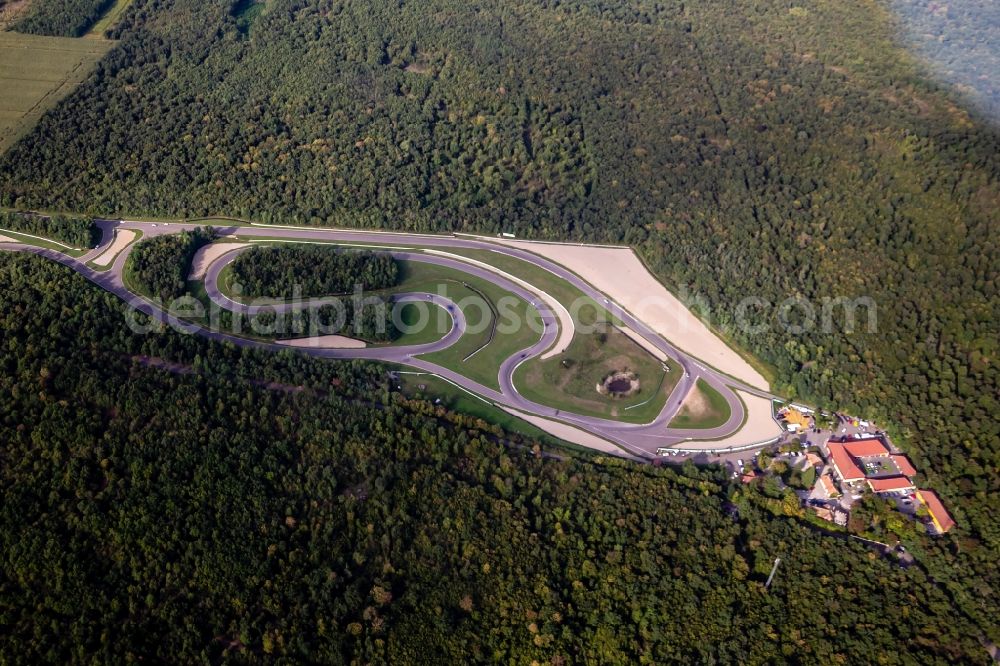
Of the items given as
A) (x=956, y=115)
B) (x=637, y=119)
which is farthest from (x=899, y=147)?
(x=637, y=119)

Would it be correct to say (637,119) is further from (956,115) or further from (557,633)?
(557,633)

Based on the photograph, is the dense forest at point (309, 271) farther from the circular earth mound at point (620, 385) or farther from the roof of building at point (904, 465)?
the roof of building at point (904, 465)

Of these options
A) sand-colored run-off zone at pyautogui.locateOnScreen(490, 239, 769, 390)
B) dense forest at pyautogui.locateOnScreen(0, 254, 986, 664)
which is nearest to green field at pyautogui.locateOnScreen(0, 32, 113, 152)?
dense forest at pyautogui.locateOnScreen(0, 254, 986, 664)

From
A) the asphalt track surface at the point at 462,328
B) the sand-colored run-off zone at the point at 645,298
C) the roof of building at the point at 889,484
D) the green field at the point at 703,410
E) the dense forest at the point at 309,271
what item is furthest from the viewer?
the dense forest at the point at 309,271

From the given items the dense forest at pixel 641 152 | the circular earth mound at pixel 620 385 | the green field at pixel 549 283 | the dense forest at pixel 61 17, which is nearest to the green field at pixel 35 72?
the dense forest at pixel 61 17

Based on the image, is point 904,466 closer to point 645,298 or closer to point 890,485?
point 890,485

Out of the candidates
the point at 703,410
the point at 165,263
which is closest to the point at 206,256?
the point at 165,263
